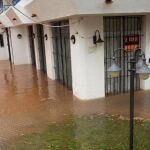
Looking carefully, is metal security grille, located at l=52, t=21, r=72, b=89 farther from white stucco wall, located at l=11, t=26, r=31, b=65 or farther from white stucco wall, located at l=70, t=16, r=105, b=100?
white stucco wall, located at l=11, t=26, r=31, b=65

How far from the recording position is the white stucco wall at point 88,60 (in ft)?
28.3

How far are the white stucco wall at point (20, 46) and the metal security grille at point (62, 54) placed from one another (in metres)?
7.13

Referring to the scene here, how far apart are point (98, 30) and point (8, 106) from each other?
13.9 feet

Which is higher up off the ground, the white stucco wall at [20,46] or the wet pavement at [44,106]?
the white stucco wall at [20,46]

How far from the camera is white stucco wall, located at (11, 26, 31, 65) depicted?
18734 millimetres

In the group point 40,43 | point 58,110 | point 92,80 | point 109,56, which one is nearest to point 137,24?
point 109,56

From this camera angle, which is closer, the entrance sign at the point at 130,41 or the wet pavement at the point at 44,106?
the wet pavement at the point at 44,106

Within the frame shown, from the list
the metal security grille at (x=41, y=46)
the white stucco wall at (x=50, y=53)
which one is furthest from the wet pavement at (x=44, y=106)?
the metal security grille at (x=41, y=46)

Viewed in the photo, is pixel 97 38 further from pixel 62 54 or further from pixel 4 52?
pixel 4 52

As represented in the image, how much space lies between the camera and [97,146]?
5680mm

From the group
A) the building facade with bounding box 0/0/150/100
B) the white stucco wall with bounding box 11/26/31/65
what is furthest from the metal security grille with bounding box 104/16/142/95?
the white stucco wall with bounding box 11/26/31/65

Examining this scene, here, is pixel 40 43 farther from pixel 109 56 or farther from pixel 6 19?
pixel 109 56

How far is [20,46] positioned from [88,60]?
441 inches

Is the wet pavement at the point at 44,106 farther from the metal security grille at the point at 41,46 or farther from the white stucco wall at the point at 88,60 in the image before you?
the metal security grille at the point at 41,46
